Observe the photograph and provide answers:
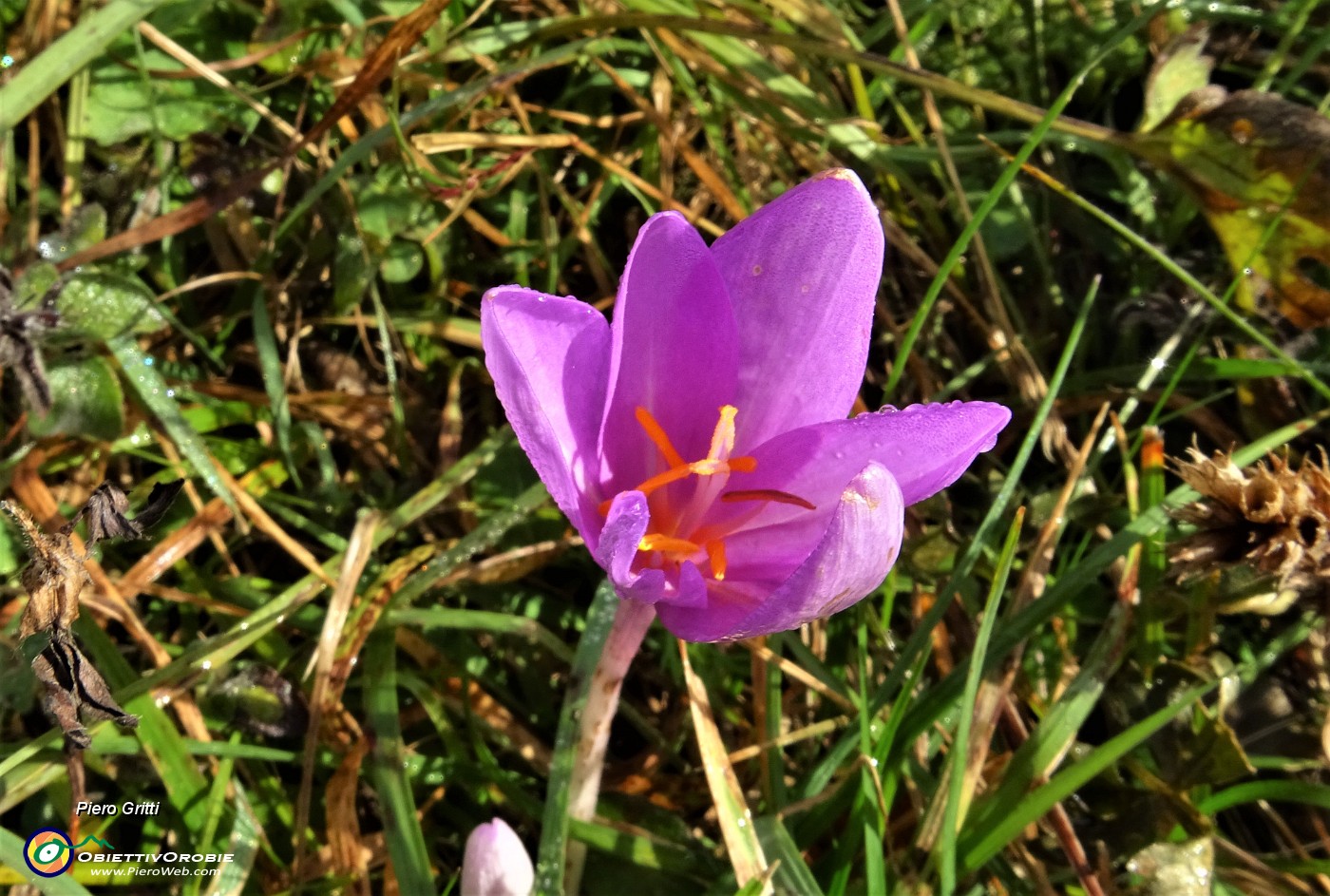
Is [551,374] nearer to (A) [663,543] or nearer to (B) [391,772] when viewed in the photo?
→ (A) [663,543]

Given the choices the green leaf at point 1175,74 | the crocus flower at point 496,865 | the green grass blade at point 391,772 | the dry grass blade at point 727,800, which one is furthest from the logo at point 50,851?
the green leaf at point 1175,74

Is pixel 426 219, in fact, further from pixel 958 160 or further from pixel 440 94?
pixel 958 160

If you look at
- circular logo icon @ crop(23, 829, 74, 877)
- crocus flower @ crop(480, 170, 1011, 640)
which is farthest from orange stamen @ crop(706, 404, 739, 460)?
circular logo icon @ crop(23, 829, 74, 877)

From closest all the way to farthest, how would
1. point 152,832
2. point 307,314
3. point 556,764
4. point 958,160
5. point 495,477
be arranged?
point 556,764 < point 152,832 < point 495,477 < point 307,314 < point 958,160

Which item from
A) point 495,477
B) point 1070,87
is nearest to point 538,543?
point 495,477

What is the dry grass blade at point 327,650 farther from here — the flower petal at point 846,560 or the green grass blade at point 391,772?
the flower petal at point 846,560

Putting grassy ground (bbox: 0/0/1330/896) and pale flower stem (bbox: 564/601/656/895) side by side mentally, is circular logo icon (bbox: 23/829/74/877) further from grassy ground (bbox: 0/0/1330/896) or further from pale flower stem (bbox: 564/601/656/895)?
pale flower stem (bbox: 564/601/656/895)

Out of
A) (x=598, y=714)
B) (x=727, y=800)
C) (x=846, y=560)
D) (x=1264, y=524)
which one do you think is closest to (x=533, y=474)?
(x=598, y=714)
